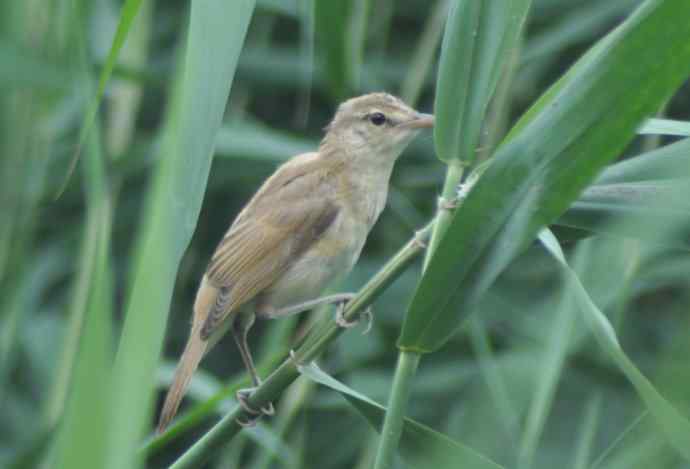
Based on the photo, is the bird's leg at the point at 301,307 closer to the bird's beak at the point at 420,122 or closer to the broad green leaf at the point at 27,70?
the bird's beak at the point at 420,122

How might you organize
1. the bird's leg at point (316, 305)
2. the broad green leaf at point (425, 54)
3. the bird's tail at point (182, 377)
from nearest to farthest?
the bird's tail at point (182, 377)
the bird's leg at point (316, 305)
the broad green leaf at point (425, 54)

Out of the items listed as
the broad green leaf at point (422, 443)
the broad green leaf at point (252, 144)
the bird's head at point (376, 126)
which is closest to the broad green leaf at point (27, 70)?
the broad green leaf at point (252, 144)

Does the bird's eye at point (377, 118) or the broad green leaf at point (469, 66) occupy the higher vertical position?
the broad green leaf at point (469, 66)

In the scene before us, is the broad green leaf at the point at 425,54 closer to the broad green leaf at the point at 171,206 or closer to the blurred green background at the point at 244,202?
the blurred green background at the point at 244,202

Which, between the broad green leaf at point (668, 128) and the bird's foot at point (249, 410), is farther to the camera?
the bird's foot at point (249, 410)

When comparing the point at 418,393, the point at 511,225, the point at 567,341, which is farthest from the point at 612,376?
the point at 511,225

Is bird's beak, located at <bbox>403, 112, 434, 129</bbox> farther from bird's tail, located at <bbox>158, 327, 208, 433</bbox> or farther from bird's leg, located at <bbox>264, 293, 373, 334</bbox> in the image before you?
bird's tail, located at <bbox>158, 327, 208, 433</bbox>

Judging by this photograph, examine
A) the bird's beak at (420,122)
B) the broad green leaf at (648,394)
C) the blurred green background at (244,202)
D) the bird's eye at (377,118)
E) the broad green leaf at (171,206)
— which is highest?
the broad green leaf at (171,206)

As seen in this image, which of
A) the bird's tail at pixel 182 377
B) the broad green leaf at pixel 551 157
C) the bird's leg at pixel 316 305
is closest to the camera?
the broad green leaf at pixel 551 157
